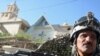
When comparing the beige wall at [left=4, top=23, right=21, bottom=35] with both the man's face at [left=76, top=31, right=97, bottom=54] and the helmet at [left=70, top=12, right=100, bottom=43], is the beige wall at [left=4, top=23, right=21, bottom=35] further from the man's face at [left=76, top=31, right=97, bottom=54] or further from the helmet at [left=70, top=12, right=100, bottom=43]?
the man's face at [left=76, top=31, right=97, bottom=54]

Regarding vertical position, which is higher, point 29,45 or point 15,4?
point 15,4

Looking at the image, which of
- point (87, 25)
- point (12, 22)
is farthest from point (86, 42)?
point (12, 22)

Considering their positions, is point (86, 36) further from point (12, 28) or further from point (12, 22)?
point (12, 22)

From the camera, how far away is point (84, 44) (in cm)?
270

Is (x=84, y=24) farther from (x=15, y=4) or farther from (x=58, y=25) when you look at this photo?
(x=15, y=4)

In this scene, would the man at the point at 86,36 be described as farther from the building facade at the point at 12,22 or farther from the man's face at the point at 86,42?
the building facade at the point at 12,22

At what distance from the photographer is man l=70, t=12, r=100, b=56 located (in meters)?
2.68

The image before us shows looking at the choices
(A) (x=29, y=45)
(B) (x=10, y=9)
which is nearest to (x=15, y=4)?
(B) (x=10, y=9)

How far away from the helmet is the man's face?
0.05 metres

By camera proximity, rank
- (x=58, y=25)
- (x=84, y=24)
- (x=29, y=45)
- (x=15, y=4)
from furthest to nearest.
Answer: (x=15, y=4) → (x=58, y=25) → (x=29, y=45) → (x=84, y=24)

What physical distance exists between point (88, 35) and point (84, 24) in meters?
0.18

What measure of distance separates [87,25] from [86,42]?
22cm

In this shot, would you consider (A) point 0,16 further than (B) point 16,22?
Yes

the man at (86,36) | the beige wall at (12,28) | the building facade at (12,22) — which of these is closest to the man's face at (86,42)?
the man at (86,36)
